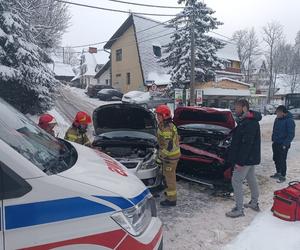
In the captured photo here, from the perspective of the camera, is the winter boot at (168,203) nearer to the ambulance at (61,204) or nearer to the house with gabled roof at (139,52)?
the ambulance at (61,204)

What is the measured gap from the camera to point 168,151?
6.30 metres

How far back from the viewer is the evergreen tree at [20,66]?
13859 millimetres

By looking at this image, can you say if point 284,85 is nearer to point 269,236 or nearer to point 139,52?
point 139,52

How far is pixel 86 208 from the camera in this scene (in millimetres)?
2359

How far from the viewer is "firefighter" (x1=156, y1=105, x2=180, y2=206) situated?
20.7ft

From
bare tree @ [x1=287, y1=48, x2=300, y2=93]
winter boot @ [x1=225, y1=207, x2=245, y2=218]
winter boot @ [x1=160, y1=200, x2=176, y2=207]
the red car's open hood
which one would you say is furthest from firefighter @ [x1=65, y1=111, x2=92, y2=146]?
bare tree @ [x1=287, y1=48, x2=300, y2=93]

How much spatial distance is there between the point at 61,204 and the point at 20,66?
516 inches

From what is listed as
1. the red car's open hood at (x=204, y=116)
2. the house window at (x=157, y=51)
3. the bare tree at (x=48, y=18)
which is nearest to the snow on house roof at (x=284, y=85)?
the house window at (x=157, y=51)

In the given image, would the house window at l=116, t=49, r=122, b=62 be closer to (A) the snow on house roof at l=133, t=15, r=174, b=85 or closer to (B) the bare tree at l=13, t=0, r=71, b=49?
(A) the snow on house roof at l=133, t=15, r=174, b=85

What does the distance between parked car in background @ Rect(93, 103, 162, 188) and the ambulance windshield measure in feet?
9.86

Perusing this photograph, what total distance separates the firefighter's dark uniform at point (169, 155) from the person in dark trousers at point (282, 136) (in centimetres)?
319

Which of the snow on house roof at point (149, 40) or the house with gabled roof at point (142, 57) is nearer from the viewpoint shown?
the house with gabled roof at point (142, 57)

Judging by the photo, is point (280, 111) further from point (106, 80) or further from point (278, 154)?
point (106, 80)

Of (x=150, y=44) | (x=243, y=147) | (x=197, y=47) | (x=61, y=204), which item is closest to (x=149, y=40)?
(x=150, y=44)
